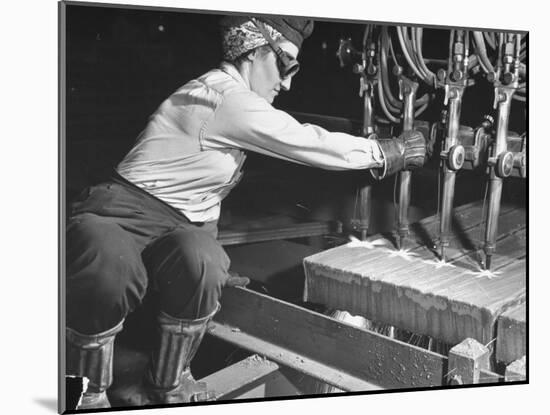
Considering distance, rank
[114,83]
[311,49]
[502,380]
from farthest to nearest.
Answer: [502,380]
[311,49]
[114,83]

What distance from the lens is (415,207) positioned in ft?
9.90

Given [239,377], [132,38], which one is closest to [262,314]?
[239,377]

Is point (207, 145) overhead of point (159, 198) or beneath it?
overhead

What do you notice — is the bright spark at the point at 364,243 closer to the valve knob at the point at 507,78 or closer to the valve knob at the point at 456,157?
the valve knob at the point at 456,157

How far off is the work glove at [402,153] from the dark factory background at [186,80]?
4 centimetres

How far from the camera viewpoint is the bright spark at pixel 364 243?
2984mm

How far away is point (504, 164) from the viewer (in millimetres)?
3023

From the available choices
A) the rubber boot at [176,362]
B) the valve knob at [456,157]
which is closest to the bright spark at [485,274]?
the valve knob at [456,157]

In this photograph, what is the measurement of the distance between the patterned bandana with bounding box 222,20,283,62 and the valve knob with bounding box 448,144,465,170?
2.65ft

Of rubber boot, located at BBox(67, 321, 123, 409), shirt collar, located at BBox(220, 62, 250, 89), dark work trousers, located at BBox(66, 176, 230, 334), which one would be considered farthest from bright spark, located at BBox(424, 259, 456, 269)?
rubber boot, located at BBox(67, 321, 123, 409)

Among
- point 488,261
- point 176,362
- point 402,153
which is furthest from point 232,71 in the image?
point 488,261

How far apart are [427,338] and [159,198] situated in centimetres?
105

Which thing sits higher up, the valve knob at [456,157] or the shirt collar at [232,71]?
the shirt collar at [232,71]

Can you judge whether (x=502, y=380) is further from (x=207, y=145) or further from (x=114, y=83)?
(x=114, y=83)
